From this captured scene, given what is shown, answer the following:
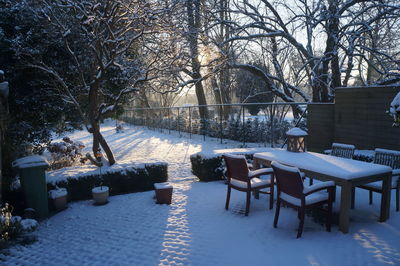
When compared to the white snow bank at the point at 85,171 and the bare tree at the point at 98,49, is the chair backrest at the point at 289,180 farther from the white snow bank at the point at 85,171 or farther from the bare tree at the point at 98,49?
the bare tree at the point at 98,49

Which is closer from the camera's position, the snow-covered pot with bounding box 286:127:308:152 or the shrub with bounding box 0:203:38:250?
the shrub with bounding box 0:203:38:250

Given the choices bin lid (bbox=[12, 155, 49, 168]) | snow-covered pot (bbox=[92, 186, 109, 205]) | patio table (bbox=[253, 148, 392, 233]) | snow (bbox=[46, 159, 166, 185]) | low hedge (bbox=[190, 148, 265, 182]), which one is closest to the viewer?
patio table (bbox=[253, 148, 392, 233])

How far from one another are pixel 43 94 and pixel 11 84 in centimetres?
69

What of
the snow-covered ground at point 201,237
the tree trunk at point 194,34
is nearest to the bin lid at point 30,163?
the snow-covered ground at point 201,237

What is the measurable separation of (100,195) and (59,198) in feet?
2.33

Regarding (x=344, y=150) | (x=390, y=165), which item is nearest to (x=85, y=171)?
(x=344, y=150)

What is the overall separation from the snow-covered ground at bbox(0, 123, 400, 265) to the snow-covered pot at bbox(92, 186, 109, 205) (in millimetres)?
160

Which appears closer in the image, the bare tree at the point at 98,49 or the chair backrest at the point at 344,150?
the chair backrest at the point at 344,150

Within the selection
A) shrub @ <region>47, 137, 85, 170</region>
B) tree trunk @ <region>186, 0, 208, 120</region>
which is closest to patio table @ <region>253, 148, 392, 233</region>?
tree trunk @ <region>186, 0, 208, 120</region>

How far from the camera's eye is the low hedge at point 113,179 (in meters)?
5.38

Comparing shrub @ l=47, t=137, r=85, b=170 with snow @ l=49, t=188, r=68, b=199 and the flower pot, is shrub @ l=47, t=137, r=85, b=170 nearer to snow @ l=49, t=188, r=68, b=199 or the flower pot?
snow @ l=49, t=188, r=68, b=199

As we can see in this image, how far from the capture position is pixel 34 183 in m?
4.62

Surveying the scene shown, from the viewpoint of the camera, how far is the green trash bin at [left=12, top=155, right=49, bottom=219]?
4566 mm

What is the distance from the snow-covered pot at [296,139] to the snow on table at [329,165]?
11 cm
